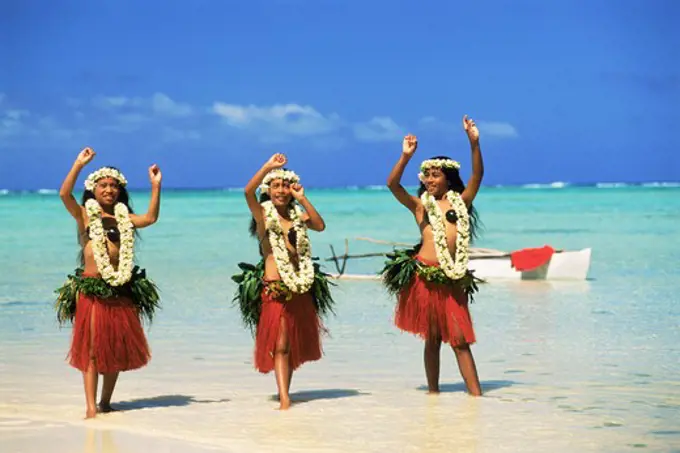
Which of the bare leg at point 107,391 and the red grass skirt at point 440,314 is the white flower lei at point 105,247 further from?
the red grass skirt at point 440,314

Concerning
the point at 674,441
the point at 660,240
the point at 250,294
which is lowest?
the point at 674,441

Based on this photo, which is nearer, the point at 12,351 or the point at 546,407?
the point at 546,407

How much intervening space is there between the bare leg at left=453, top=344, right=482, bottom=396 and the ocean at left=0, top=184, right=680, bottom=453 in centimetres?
7

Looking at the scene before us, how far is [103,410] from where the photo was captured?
721cm

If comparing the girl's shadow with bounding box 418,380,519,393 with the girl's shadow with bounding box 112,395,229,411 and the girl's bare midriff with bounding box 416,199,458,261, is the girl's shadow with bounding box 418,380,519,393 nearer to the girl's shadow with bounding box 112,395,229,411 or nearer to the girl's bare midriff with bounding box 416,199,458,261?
the girl's bare midriff with bounding box 416,199,458,261

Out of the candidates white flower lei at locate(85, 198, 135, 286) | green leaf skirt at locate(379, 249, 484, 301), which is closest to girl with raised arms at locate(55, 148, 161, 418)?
white flower lei at locate(85, 198, 135, 286)

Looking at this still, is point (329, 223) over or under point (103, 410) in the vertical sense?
over

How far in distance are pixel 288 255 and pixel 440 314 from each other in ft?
3.26

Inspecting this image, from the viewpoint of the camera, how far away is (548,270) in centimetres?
1706

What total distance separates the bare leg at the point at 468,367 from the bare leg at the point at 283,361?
3.35ft

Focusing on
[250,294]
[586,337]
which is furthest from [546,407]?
[586,337]

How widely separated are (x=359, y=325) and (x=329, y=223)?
88.7 feet

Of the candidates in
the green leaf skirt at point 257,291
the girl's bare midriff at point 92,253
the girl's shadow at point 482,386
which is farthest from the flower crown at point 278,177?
the girl's shadow at point 482,386

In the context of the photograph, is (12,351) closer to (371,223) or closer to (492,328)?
(492,328)
